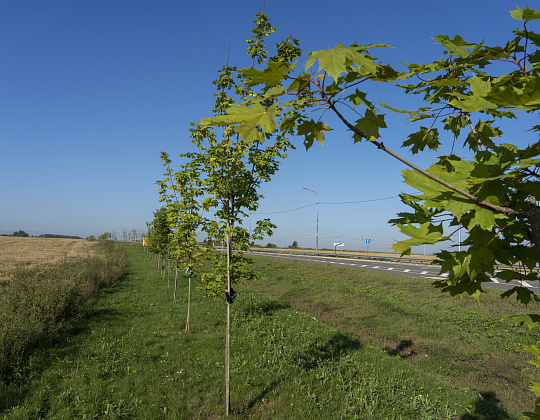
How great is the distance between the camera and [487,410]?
16.2ft

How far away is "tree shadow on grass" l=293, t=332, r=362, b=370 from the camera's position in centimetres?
628

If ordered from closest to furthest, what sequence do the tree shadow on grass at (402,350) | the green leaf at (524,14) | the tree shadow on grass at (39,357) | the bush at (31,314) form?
the green leaf at (524,14), the tree shadow on grass at (39,357), the bush at (31,314), the tree shadow on grass at (402,350)

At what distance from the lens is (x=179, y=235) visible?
9.45 meters

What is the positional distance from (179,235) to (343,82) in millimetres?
8938

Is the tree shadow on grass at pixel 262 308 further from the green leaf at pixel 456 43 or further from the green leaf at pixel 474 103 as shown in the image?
the green leaf at pixel 474 103

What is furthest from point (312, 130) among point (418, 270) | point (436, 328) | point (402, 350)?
point (418, 270)

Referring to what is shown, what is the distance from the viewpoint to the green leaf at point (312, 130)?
135cm

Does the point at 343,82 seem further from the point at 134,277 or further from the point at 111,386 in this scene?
the point at 134,277

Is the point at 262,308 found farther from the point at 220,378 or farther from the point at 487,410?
the point at 487,410

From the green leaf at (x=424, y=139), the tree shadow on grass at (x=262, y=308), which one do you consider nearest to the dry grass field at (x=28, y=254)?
the tree shadow on grass at (x=262, y=308)

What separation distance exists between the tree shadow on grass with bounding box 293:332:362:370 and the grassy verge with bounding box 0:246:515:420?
0.02 meters

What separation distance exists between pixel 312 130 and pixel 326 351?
22.3 feet

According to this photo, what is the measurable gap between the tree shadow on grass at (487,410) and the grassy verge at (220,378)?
0.08ft

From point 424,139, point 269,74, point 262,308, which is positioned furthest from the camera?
point 262,308
